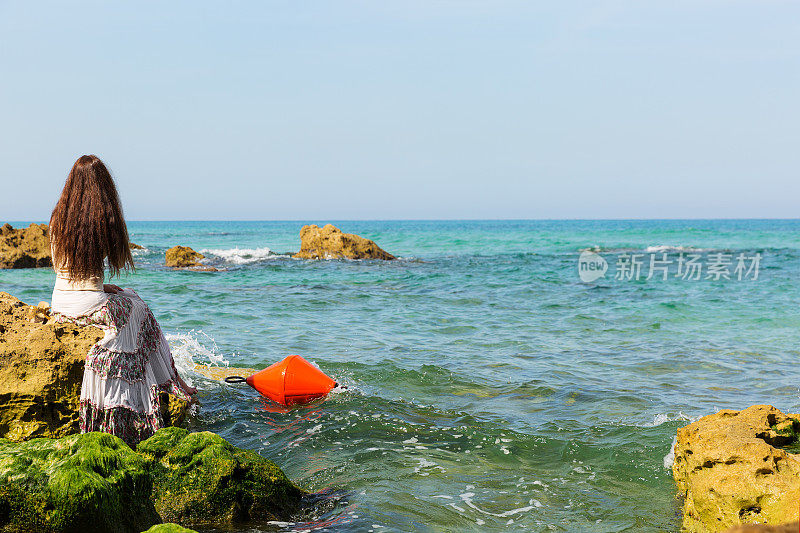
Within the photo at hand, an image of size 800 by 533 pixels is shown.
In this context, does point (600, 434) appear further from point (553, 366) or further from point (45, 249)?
point (45, 249)

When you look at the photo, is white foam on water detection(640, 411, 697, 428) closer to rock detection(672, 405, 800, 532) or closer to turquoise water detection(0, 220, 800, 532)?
turquoise water detection(0, 220, 800, 532)

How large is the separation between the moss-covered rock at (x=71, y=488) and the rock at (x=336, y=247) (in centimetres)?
2220

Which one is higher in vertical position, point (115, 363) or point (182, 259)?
point (115, 363)

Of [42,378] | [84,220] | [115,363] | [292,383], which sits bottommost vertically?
[292,383]

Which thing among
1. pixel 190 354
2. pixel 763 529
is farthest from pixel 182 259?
pixel 763 529

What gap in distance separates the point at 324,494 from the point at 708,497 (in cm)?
235

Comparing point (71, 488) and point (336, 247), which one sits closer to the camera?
point (71, 488)

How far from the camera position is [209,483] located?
3.68 m

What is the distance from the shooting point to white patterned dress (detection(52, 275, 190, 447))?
14.2ft

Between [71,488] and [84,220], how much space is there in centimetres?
186

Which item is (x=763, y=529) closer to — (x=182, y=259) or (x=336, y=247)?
(x=182, y=259)

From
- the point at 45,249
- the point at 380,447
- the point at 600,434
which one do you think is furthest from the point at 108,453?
the point at 45,249

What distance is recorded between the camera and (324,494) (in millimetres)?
4324

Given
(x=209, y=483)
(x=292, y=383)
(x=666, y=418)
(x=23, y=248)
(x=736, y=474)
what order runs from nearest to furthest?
(x=736, y=474)
(x=209, y=483)
(x=666, y=418)
(x=292, y=383)
(x=23, y=248)
